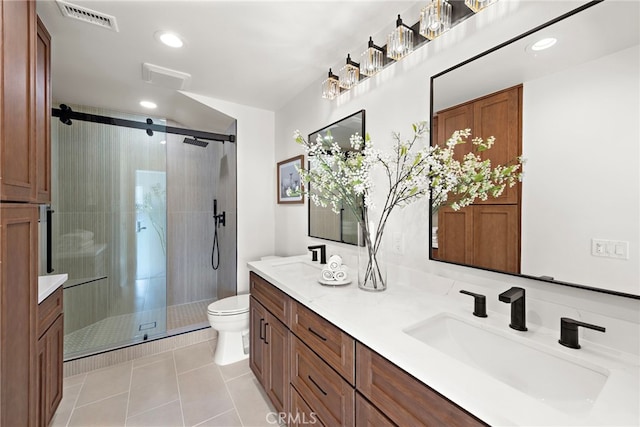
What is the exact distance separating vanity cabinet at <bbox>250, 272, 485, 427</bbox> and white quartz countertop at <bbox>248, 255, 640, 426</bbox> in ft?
0.13

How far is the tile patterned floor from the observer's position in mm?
1654

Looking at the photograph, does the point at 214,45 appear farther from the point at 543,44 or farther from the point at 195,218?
the point at 195,218

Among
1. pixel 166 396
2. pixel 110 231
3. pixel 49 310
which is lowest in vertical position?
pixel 166 396

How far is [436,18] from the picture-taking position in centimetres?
119

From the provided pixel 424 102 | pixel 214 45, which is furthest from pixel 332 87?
pixel 214 45

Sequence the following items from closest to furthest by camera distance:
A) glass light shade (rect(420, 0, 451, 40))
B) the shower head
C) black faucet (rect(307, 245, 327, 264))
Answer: glass light shade (rect(420, 0, 451, 40)) < black faucet (rect(307, 245, 327, 264)) < the shower head

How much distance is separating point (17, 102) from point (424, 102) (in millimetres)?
1851

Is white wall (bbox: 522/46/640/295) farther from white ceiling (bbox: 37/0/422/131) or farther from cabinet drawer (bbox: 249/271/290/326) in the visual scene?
cabinet drawer (bbox: 249/271/290/326)

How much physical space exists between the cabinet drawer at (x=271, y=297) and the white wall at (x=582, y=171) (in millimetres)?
1138

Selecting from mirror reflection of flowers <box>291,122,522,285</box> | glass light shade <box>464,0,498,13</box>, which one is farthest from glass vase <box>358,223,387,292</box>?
glass light shade <box>464,0,498,13</box>

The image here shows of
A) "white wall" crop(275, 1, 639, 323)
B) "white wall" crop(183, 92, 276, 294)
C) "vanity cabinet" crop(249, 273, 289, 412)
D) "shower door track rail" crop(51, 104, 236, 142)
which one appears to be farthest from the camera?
"white wall" crop(183, 92, 276, 294)

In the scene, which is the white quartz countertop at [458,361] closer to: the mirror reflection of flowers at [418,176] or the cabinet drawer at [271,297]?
the cabinet drawer at [271,297]

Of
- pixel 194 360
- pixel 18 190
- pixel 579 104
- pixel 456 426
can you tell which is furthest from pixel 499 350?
pixel 194 360

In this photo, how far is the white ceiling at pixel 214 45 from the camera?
1.46 meters
